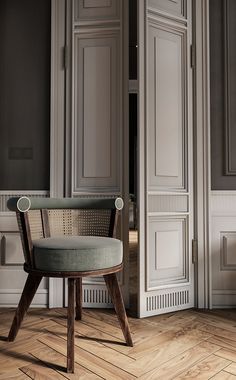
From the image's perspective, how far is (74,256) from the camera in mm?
934

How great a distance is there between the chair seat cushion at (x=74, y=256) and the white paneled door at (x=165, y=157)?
0.39 m

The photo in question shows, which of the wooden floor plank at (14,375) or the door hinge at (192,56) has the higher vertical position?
the door hinge at (192,56)

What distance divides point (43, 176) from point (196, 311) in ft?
2.99

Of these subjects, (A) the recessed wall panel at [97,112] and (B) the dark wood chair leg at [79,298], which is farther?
(A) the recessed wall panel at [97,112]

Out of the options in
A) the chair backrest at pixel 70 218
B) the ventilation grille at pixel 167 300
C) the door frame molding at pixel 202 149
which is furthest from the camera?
the door frame molding at pixel 202 149

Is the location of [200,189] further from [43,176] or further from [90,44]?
[90,44]

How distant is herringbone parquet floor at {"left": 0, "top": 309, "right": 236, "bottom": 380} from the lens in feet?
2.95

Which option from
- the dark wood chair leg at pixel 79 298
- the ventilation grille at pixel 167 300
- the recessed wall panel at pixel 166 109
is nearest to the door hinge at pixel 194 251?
the ventilation grille at pixel 167 300

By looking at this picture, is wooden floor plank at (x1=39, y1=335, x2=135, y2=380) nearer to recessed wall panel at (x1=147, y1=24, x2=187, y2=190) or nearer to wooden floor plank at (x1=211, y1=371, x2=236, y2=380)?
wooden floor plank at (x1=211, y1=371, x2=236, y2=380)

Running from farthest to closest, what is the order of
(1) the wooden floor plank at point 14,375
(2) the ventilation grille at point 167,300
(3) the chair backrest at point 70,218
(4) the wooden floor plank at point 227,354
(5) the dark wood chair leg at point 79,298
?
(2) the ventilation grille at point 167,300
(5) the dark wood chair leg at point 79,298
(3) the chair backrest at point 70,218
(4) the wooden floor plank at point 227,354
(1) the wooden floor plank at point 14,375

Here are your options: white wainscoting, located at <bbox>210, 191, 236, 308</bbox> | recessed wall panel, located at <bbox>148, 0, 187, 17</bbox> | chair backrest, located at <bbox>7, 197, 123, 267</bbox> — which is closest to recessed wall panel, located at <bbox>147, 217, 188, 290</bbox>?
white wainscoting, located at <bbox>210, 191, 236, 308</bbox>

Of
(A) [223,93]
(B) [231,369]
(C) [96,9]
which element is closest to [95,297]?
(B) [231,369]

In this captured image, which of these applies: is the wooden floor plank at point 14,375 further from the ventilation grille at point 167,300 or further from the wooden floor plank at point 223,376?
the ventilation grille at point 167,300

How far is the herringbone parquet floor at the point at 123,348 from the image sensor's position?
0.90 metres
